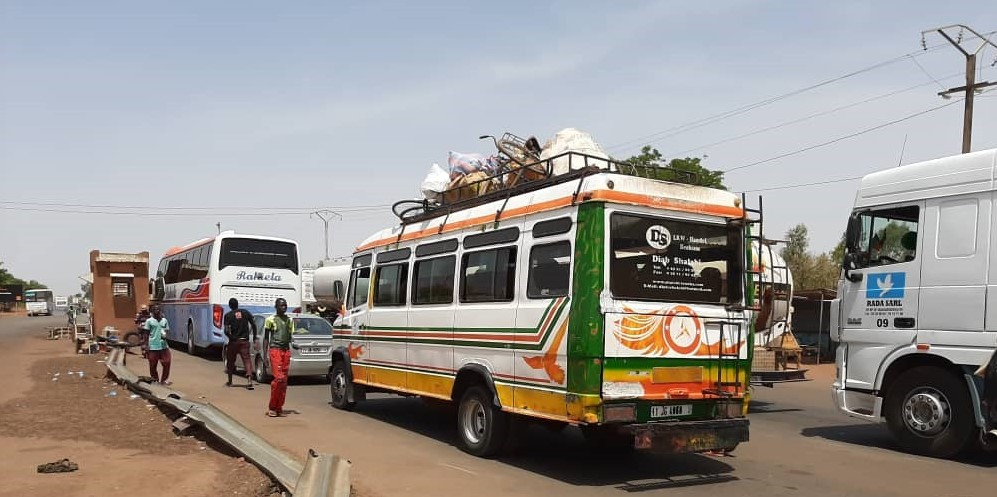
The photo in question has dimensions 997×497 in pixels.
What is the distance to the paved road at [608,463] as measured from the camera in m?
7.50

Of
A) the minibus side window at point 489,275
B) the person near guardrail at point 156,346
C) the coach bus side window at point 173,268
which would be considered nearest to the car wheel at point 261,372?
the person near guardrail at point 156,346

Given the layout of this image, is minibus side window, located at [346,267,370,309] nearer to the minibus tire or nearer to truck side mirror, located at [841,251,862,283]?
truck side mirror, located at [841,251,862,283]

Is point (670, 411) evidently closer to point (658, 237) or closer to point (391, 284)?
point (658, 237)

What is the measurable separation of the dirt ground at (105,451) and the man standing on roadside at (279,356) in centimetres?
147

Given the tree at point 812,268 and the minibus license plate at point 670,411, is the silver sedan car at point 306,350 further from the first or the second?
the tree at point 812,268

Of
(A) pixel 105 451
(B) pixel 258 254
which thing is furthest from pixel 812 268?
(A) pixel 105 451

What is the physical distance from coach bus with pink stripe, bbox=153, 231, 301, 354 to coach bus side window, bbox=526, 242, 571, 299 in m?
15.4

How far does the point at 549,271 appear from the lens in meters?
7.87

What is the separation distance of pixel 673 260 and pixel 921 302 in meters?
3.83

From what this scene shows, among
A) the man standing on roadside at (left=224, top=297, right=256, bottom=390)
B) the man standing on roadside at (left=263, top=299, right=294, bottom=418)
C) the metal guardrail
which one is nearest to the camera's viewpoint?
the metal guardrail

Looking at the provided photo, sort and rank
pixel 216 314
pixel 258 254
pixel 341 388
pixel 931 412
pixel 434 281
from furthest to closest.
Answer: pixel 258 254 < pixel 216 314 < pixel 341 388 < pixel 434 281 < pixel 931 412

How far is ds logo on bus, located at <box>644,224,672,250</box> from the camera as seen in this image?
7.69 metres

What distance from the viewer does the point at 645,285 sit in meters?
7.62

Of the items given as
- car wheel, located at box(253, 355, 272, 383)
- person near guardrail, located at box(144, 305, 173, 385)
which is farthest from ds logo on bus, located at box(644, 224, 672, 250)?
car wheel, located at box(253, 355, 272, 383)
